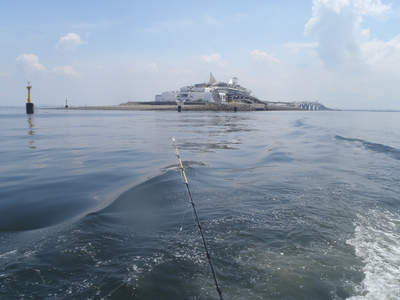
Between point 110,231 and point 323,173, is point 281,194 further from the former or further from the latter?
point 110,231

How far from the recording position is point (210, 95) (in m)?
95.1

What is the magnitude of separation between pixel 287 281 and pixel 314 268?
0.45 metres

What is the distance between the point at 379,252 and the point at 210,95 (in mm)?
93477

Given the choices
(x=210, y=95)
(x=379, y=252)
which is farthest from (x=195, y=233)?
(x=210, y=95)

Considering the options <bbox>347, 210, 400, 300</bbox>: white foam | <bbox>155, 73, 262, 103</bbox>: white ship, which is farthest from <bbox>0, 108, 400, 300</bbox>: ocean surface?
<bbox>155, 73, 262, 103</bbox>: white ship

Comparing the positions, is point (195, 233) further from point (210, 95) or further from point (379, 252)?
point (210, 95)

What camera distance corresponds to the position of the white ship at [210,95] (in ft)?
315

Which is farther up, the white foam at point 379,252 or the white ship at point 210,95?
the white ship at point 210,95

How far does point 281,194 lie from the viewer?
19.9 ft

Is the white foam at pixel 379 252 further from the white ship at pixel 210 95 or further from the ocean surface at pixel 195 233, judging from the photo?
the white ship at pixel 210 95

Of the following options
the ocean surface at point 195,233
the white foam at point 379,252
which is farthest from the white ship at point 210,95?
the white foam at point 379,252

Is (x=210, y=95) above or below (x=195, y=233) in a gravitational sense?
above

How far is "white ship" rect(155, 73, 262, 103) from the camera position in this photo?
315 ft

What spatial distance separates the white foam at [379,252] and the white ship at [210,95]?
89.0m
